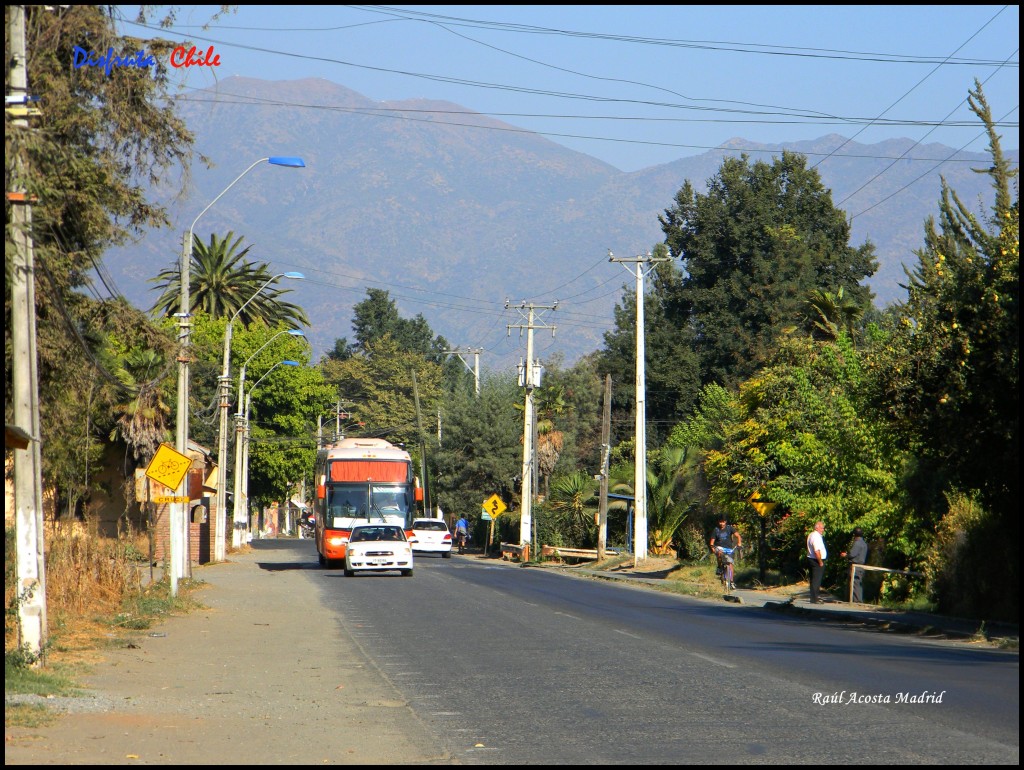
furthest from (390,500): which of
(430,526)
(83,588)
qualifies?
(83,588)

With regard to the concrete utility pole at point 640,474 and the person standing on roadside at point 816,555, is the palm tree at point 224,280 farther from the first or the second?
the person standing on roadside at point 816,555

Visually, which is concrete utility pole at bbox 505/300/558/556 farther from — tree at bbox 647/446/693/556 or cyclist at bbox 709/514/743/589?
cyclist at bbox 709/514/743/589

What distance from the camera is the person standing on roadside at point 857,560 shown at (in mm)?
26641

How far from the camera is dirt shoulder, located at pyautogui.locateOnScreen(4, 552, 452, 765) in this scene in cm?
945

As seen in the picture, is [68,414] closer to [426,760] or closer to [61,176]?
[61,176]

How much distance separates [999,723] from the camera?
10539 mm

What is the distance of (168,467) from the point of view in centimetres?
2273

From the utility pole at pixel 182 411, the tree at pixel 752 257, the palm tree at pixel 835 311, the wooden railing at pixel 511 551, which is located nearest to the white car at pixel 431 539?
the wooden railing at pixel 511 551

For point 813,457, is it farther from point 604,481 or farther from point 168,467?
point 604,481

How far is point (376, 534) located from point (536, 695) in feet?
83.2

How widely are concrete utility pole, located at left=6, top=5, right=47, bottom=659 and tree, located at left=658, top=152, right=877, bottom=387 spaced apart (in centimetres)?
5580

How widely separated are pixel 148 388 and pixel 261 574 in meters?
16.2

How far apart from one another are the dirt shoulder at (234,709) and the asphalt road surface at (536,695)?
1.4 inches

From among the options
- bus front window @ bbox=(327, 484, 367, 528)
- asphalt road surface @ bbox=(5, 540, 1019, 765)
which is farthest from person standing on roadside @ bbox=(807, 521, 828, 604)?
bus front window @ bbox=(327, 484, 367, 528)
